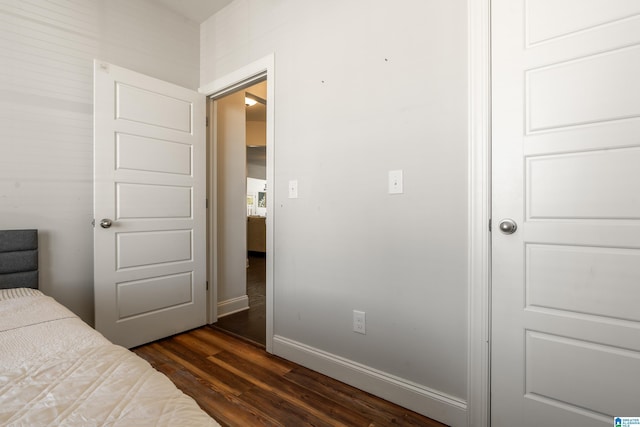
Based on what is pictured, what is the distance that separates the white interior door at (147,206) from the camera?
7.27 ft

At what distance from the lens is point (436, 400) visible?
1.52 metres

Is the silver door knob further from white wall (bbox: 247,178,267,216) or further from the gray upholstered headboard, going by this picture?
white wall (bbox: 247,178,267,216)

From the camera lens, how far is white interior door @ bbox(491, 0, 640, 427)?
1126mm

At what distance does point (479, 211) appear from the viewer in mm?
1408

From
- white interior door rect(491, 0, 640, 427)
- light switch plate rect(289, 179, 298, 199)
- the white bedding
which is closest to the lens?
the white bedding

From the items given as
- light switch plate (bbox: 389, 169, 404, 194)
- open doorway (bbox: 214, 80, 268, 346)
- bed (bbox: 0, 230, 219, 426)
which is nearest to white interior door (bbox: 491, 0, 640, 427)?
light switch plate (bbox: 389, 169, 404, 194)

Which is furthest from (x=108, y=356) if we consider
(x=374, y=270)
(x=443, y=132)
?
(x=443, y=132)

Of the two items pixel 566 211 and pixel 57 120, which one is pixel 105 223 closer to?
pixel 57 120

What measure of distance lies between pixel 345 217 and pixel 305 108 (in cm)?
81

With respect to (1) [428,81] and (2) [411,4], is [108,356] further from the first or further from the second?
(2) [411,4]

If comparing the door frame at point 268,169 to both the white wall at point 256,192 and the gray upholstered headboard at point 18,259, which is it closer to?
the gray upholstered headboard at point 18,259

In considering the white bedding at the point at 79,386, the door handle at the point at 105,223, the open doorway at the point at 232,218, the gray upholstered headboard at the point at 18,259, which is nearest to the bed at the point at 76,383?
the white bedding at the point at 79,386

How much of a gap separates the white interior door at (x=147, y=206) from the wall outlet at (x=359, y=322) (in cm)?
159

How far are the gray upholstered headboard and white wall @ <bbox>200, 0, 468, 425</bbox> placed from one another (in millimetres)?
1573
